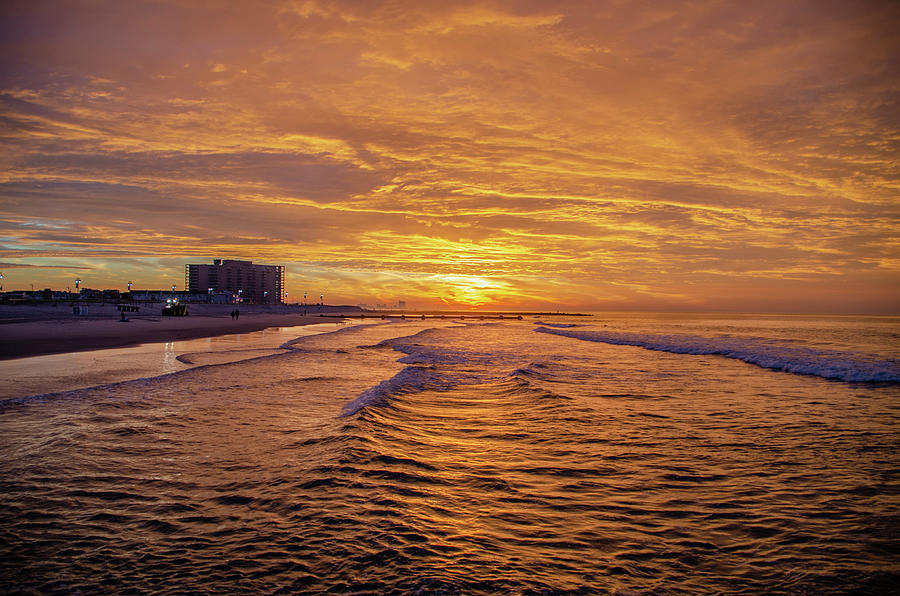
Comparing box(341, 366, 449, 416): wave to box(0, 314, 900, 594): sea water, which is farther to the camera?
box(341, 366, 449, 416): wave

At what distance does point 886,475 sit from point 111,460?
12924 mm

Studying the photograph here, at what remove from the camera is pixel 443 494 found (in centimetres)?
677

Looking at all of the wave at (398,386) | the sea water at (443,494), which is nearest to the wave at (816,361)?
the sea water at (443,494)

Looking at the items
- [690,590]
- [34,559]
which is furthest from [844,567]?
[34,559]

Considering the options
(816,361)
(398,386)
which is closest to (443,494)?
(398,386)

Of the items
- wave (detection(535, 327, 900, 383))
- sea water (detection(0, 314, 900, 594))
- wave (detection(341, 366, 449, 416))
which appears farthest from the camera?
wave (detection(535, 327, 900, 383))

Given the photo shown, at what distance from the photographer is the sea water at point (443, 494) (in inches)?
183

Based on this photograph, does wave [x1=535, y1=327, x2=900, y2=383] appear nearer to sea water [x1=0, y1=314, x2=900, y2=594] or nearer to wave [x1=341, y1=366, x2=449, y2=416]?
sea water [x1=0, y1=314, x2=900, y2=594]

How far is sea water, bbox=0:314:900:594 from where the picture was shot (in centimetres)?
464

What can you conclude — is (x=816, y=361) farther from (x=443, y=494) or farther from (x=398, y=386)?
(x=443, y=494)

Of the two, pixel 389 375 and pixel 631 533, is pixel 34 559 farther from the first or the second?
pixel 389 375

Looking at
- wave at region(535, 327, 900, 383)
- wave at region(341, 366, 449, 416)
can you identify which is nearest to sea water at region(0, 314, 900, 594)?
wave at region(341, 366, 449, 416)

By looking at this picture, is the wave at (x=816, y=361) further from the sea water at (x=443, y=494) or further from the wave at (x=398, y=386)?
the wave at (x=398, y=386)

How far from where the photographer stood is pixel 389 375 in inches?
751
